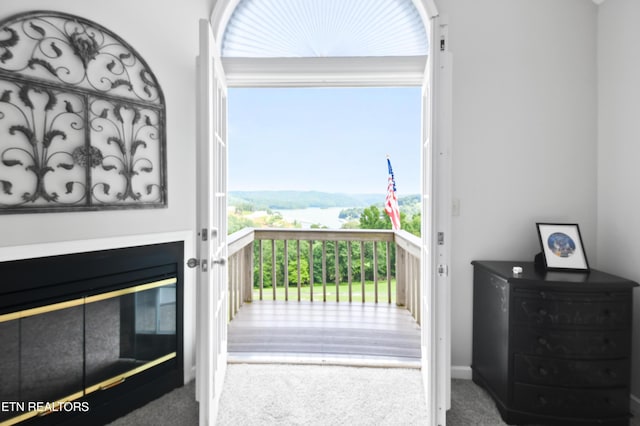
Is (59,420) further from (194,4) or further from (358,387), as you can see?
(194,4)

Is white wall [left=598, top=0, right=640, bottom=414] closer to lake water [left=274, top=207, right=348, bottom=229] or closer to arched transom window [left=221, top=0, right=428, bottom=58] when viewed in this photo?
arched transom window [left=221, top=0, right=428, bottom=58]

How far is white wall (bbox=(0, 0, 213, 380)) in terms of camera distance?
1.57 metres

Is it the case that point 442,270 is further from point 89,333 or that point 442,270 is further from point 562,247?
point 89,333

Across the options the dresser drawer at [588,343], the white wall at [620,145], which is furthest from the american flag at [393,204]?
the dresser drawer at [588,343]

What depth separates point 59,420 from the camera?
1651mm

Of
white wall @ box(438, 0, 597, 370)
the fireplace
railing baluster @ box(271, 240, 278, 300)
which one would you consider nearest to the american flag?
railing baluster @ box(271, 240, 278, 300)

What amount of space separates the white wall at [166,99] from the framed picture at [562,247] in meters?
2.25

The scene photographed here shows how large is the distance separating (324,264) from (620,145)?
2.93 metres

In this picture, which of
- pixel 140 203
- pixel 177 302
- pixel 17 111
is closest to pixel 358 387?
pixel 177 302

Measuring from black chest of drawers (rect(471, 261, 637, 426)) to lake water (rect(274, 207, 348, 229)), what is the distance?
404 cm

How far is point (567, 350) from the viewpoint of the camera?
69.0 inches

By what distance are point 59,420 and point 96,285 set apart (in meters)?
0.65

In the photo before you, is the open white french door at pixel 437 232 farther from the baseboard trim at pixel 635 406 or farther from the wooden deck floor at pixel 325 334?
the baseboard trim at pixel 635 406

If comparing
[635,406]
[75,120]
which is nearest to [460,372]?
[635,406]
